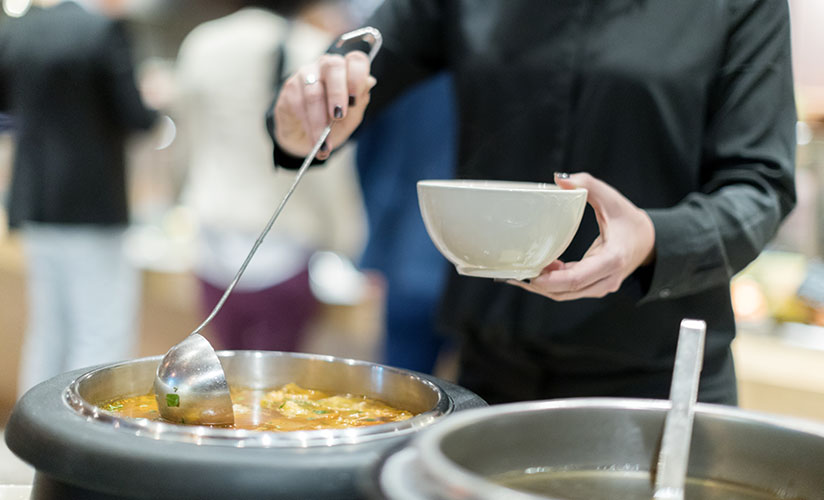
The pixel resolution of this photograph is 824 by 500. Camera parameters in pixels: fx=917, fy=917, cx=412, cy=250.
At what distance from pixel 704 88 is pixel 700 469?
0.69 metres

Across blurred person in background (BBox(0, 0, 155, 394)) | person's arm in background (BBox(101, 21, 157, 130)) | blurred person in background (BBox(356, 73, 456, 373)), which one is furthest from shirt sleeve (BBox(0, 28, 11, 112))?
blurred person in background (BBox(356, 73, 456, 373))

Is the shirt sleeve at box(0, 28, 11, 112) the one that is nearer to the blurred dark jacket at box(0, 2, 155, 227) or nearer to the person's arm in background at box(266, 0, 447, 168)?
the blurred dark jacket at box(0, 2, 155, 227)

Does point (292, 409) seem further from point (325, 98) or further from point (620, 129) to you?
point (620, 129)

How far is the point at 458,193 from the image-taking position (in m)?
0.86

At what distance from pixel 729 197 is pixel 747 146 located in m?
0.11

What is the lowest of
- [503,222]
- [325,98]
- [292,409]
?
[292,409]

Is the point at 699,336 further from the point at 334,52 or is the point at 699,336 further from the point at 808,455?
the point at 334,52

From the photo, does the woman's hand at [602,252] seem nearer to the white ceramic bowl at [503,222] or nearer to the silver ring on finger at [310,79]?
the white ceramic bowl at [503,222]

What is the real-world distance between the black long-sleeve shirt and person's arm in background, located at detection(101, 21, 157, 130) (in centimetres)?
193

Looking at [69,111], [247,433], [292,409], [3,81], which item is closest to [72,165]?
[69,111]

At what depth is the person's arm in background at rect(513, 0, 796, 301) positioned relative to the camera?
95 centimetres

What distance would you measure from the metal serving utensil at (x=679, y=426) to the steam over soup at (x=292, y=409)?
1.18ft

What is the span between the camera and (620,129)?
1256 mm

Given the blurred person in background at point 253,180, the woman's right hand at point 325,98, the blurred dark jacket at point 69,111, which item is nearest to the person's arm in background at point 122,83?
the blurred dark jacket at point 69,111
